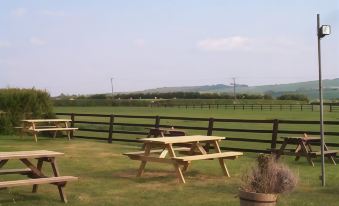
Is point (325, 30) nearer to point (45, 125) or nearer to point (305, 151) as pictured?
point (305, 151)

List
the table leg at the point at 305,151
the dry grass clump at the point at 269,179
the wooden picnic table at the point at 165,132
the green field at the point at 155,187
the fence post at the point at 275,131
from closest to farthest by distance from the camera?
1. the dry grass clump at the point at 269,179
2. the green field at the point at 155,187
3. the table leg at the point at 305,151
4. the fence post at the point at 275,131
5. the wooden picnic table at the point at 165,132

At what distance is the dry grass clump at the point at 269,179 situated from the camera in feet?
18.8

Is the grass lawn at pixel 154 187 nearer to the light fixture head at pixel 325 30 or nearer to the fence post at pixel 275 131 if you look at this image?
the fence post at pixel 275 131

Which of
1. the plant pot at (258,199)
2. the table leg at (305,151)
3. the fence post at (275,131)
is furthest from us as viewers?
the fence post at (275,131)

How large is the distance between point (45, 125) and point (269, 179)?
58.3ft

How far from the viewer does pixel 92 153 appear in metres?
14.7

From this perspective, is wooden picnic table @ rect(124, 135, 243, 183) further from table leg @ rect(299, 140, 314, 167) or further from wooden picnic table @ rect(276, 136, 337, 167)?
table leg @ rect(299, 140, 314, 167)

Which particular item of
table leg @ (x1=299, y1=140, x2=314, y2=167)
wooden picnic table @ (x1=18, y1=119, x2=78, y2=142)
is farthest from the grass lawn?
wooden picnic table @ (x1=18, y1=119, x2=78, y2=142)

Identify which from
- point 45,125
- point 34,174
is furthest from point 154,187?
point 45,125

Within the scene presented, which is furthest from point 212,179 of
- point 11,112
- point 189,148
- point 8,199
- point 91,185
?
point 11,112

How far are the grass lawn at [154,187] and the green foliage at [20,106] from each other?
958 cm

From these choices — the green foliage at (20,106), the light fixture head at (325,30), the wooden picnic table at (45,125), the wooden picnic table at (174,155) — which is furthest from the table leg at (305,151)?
the green foliage at (20,106)

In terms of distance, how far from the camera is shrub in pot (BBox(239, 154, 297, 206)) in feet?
18.5

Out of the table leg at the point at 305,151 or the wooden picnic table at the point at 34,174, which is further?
the table leg at the point at 305,151
